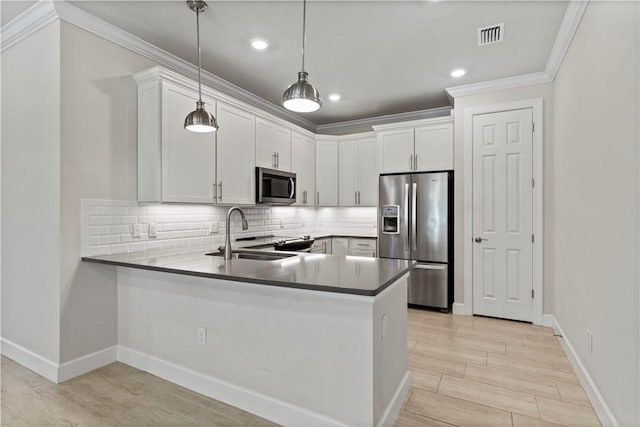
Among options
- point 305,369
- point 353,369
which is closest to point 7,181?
point 305,369

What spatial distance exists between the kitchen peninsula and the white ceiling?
1874 mm

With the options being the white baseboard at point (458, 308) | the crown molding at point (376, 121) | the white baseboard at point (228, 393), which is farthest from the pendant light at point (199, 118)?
the white baseboard at point (458, 308)

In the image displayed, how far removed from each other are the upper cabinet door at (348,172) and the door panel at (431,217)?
3.54ft

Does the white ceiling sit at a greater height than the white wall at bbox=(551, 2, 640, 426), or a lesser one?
greater

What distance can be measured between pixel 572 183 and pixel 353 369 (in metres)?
2.38

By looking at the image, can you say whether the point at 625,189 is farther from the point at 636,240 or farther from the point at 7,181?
the point at 7,181

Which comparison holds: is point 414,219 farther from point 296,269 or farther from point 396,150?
point 296,269

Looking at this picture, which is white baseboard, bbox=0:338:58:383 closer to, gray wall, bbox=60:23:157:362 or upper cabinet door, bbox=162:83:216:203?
gray wall, bbox=60:23:157:362

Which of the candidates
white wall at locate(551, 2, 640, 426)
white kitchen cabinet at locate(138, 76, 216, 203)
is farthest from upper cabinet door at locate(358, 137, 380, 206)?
white kitchen cabinet at locate(138, 76, 216, 203)

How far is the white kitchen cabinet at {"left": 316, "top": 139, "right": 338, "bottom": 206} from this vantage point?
17.3 feet

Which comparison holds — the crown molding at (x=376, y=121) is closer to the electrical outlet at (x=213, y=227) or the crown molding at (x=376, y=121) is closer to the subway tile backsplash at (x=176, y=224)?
the subway tile backsplash at (x=176, y=224)

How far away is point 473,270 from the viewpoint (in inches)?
162

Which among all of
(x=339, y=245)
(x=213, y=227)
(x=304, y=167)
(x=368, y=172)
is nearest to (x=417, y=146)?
(x=368, y=172)

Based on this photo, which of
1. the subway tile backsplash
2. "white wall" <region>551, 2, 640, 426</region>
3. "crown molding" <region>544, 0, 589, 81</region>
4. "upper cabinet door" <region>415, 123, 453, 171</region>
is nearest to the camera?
"white wall" <region>551, 2, 640, 426</region>
